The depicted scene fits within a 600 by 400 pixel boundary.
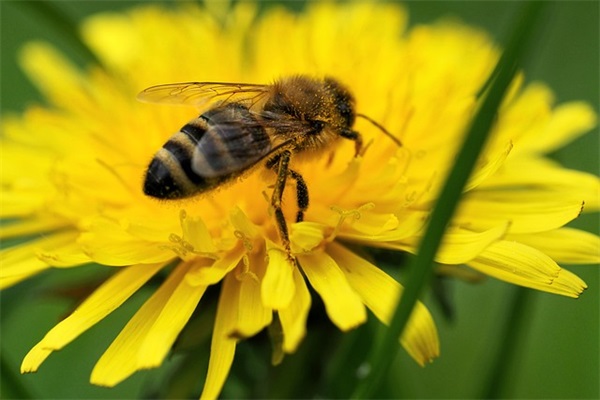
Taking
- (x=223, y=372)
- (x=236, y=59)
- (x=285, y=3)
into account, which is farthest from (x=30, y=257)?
(x=285, y=3)

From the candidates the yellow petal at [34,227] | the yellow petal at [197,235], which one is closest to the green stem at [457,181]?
the yellow petal at [197,235]

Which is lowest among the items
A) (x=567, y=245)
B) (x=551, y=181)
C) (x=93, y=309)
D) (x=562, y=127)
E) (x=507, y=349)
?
(x=93, y=309)

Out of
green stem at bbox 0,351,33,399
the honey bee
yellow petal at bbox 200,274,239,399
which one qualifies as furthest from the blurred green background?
the honey bee

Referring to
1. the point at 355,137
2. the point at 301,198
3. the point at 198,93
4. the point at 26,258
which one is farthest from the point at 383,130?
the point at 26,258

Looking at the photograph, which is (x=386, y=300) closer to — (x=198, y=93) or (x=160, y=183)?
(x=160, y=183)

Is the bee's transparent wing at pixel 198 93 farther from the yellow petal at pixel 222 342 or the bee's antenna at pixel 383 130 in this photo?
the yellow petal at pixel 222 342
